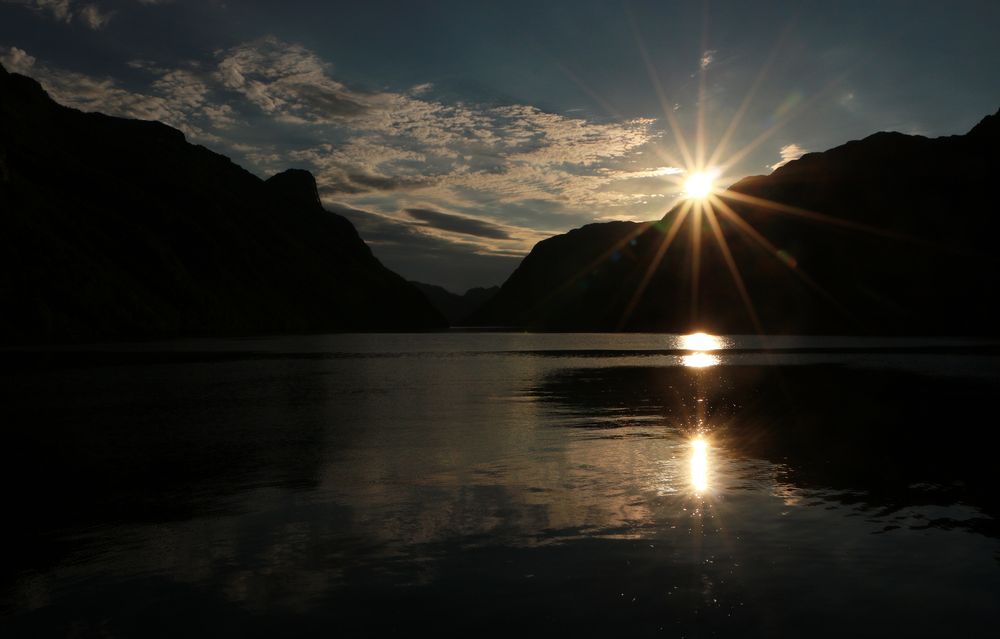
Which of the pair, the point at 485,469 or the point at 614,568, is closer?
the point at 614,568

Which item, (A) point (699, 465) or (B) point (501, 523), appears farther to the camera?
(A) point (699, 465)

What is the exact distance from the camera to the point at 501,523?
17.1m

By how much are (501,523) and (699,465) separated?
405 inches

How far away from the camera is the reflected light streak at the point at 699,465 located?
842 inches

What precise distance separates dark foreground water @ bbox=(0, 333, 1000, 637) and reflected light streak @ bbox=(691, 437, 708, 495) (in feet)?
0.70

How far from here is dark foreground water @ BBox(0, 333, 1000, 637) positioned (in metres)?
11.5

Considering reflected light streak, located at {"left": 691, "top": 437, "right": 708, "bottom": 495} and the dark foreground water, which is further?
reflected light streak, located at {"left": 691, "top": 437, "right": 708, "bottom": 495}

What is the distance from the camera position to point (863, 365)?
83.9m

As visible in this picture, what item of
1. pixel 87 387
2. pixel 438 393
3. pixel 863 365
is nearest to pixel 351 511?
pixel 438 393

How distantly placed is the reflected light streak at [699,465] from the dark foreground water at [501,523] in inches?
8.4

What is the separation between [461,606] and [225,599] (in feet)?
13.5

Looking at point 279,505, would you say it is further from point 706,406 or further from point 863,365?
point 863,365

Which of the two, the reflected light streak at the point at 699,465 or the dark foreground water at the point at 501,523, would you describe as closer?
the dark foreground water at the point at 501,523

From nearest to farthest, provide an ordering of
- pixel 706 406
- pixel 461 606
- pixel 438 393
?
pixel 461 606 < pixel 706 406 < pixel 438 393
